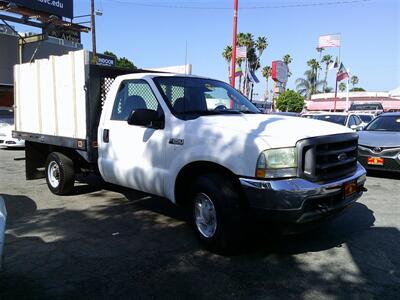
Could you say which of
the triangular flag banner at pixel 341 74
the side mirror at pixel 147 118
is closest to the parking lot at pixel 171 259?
the side mirror at pixel 147 118

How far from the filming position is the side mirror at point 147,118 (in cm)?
480

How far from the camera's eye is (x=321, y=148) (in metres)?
4.15

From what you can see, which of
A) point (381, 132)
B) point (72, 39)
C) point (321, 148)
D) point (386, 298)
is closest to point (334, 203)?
point (321, 148)

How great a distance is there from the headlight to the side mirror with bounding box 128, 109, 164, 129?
1.52 meters

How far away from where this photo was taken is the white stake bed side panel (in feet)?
20.4

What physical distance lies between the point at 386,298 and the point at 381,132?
735 centimetres

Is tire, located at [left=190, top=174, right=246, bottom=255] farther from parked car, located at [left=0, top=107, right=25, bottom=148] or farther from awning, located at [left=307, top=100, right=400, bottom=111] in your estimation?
awning, located at [left=307, top=100, right=400, bottom=111]

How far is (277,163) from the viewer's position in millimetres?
3941

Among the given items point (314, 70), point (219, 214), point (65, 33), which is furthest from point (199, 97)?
point (314, 70)

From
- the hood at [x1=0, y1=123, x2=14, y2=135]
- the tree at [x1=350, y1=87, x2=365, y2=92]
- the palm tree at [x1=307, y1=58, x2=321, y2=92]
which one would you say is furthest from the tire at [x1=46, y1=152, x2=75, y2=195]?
the tree at [x1=350, y1=87, x2=365, y2=92]

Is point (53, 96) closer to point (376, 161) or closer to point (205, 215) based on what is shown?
point (205, 215)

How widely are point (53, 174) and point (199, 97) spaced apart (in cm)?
340

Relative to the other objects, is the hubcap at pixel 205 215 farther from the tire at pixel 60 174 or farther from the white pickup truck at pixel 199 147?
the tire at pixel 60 174

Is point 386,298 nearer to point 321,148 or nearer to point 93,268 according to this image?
point 321,148
